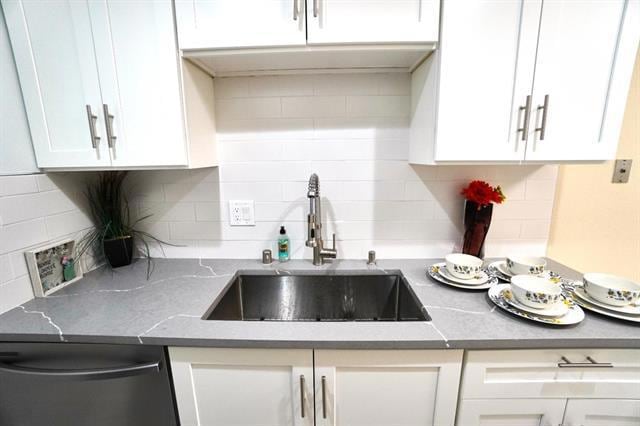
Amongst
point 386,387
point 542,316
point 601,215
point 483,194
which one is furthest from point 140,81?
point 601,215

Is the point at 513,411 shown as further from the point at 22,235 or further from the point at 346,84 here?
the point at 22,235

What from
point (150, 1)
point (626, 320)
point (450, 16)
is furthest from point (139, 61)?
point (626, 320)

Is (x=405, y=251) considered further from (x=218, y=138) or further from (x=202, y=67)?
(x=202, y=67)

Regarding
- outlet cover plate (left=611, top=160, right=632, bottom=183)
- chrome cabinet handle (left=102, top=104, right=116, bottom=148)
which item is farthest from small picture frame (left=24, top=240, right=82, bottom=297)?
outlet cover plate (left=611, top=160, right=632, bottom=183)

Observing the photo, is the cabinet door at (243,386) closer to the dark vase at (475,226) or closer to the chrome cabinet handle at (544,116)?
the dark vase at (475,226)

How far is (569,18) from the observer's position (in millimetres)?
872

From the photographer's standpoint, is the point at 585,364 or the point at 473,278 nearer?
the point at 585,364

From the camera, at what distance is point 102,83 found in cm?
96

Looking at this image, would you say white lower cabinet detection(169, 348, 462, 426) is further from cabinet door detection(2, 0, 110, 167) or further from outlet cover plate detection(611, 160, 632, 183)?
outlet cover plate detection(611, 160, 632, 183)

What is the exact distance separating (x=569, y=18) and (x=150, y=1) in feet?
4.56

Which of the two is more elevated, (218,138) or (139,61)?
(139,61)

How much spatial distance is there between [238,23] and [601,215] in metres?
1.88

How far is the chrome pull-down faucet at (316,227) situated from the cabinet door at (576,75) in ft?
2.63

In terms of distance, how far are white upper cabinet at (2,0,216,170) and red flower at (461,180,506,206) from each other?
1.22 metres
